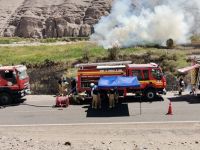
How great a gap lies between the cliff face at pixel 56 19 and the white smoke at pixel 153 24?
4266 cm

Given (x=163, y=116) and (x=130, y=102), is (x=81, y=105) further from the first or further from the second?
(x=163, y=116)

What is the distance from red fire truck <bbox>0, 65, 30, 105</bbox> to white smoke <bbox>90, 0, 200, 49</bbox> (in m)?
29.2

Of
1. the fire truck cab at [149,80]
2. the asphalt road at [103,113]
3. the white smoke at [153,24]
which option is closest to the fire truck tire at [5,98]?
the asphalt road at [103,113]

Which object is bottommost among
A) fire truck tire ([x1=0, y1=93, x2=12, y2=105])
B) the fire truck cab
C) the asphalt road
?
the asphalt road

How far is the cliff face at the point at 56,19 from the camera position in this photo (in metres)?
111

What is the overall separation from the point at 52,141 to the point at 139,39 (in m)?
43.3

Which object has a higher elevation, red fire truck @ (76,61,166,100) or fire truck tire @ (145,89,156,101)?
red fire truck @ (76,61,166,100)

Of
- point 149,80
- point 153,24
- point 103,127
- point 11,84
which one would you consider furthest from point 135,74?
point 153,24

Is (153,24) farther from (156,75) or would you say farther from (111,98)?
(111,98)

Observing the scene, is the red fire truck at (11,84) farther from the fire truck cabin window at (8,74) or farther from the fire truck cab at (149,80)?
the fire truck cab at (149,80)

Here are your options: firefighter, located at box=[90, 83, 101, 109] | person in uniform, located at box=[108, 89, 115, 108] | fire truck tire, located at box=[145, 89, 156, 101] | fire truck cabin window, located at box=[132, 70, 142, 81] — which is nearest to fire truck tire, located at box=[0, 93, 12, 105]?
firefighter, located at box=[90, 83, 101, 109]

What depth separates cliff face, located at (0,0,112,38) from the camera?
4380 inches

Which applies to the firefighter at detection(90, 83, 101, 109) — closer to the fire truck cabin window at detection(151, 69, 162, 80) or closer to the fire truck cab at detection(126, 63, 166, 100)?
the fire truck cab at detection(126, 63, 166, 100)

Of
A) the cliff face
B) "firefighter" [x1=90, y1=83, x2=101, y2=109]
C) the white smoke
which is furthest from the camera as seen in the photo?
the cliff face
